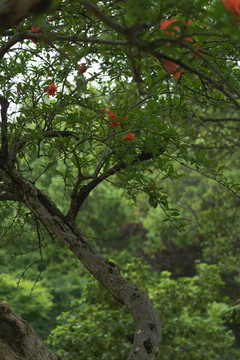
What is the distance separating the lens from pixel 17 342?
1.81 meters

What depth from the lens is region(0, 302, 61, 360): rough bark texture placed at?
70.2 inches

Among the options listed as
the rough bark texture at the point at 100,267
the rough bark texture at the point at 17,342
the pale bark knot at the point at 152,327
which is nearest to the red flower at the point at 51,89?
the rough bark texture at the point at 100,267

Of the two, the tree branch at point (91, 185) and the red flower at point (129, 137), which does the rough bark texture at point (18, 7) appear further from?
the tree branch at point (91, 185)

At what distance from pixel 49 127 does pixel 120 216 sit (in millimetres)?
10977

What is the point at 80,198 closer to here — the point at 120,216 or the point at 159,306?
the point at 159,306

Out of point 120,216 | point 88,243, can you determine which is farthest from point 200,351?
point 120,216

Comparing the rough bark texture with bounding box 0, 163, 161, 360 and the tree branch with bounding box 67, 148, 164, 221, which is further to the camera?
the tree branch with bounding box 67, 148, 164, 221

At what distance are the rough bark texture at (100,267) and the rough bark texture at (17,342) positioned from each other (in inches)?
15.3

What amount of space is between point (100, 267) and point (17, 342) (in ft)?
1.58

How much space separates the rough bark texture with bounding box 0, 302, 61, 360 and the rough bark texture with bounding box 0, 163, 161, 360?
388 millimetres

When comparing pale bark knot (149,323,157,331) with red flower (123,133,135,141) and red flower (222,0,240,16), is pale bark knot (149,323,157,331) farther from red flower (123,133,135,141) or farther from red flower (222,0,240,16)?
red flower (222,0,240,16)

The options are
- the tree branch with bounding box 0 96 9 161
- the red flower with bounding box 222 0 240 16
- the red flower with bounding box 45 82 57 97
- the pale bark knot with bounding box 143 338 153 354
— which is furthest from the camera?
the red flower with bounding box 45 82 57 97

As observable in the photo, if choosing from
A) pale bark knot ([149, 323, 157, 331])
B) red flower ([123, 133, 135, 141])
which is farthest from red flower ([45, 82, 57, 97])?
pale bark knot ([149, 323, 157, 331])

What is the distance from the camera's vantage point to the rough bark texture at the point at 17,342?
1.78m
